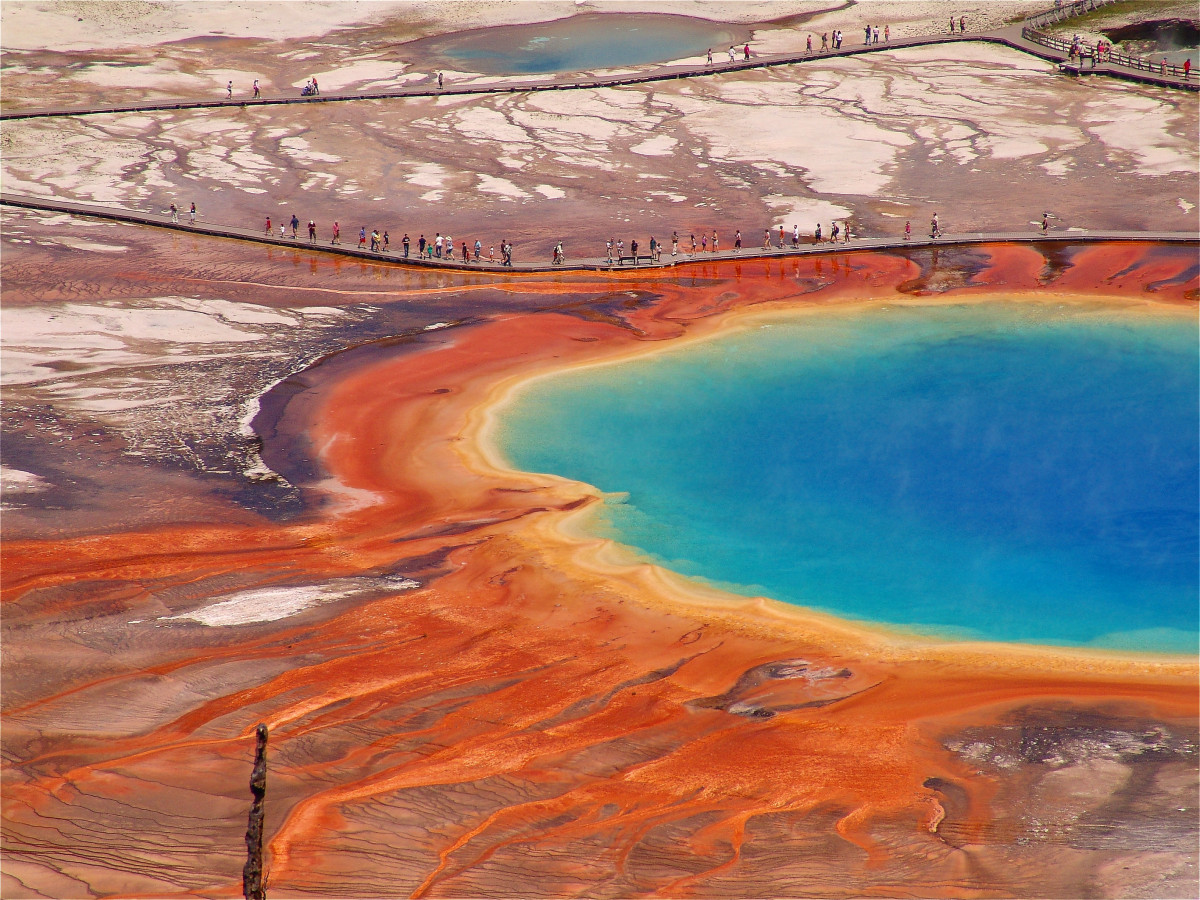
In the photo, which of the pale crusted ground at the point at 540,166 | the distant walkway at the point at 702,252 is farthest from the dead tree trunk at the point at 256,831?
the distant walkway at the point at 702,252

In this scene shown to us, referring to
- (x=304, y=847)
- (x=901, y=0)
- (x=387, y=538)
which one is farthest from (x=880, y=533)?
(x=901, y=0)

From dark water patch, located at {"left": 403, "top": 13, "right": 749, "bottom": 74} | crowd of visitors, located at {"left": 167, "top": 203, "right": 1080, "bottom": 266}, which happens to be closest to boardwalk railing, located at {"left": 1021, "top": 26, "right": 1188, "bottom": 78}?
dark water patch, located at {"left": 403, "top": 13, "right": 749, "bottom": 74}

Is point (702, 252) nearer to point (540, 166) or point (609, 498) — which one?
point (540, 166)

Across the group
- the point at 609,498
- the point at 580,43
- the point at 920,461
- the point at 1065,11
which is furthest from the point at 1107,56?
the point at 609,498

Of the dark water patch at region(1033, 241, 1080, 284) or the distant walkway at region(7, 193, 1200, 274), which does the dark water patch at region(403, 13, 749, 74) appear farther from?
the dark water patch at region(1033, 241, 1080, 284)

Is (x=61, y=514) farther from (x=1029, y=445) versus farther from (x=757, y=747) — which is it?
(x=1029, y=445)

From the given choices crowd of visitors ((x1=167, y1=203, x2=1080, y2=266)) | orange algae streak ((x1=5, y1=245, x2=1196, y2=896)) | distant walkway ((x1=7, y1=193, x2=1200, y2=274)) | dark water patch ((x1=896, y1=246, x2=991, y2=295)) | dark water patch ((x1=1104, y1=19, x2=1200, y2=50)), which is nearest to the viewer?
orange algae streak ((x1=5, y1=245, x2=1196, y2=896))
